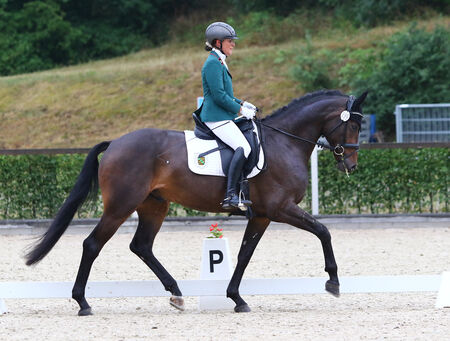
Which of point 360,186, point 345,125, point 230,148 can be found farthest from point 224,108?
point 360,186

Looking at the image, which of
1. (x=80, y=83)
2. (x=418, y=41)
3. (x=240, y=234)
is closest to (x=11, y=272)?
(x=240, y=234)

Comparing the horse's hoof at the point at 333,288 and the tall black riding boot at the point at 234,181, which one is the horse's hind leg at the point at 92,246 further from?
the horse's hoof at the point at 333,288

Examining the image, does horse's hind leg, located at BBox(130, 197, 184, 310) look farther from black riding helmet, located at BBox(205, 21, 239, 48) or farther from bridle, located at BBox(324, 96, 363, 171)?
bridle, located at BBox(324, 96, 363, 171)

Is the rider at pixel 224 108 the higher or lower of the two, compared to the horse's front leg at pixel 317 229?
higher

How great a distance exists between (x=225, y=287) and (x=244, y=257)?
0.28m

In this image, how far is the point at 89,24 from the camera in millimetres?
36469

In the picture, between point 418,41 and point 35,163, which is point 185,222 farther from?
point 418,41

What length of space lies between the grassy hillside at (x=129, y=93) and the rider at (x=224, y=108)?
1498 cm

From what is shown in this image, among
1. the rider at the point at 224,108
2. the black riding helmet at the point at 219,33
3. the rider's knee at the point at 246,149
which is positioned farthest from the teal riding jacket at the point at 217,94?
the rider's knee at the point at 246,149

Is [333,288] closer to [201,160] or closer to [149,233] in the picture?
[201,160]

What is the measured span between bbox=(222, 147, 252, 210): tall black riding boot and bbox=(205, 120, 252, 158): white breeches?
6 centimetres

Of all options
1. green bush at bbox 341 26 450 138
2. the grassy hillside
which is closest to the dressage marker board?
green bush at bbox 341 26 450 138

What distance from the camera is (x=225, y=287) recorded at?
247 inches

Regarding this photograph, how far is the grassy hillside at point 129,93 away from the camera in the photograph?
2214 cm
